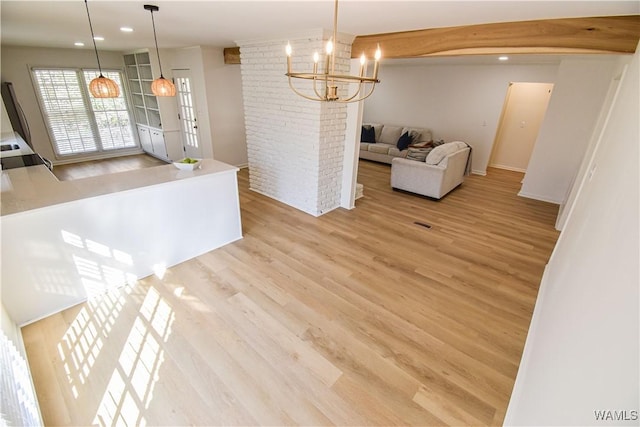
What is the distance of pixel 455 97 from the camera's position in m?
6.48

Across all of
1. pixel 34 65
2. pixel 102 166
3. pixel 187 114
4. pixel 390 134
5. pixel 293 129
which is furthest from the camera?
pixel 390 134

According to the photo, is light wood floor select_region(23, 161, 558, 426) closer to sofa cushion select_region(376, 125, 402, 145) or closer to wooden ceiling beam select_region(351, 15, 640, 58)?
wooden ceiling beam select_region(351, 15, 640, 58)

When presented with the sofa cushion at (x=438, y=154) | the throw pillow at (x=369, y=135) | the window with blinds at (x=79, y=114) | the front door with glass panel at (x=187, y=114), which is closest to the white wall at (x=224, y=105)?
the front door with glass panel at (x=187, y=114)

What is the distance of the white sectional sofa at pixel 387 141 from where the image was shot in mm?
6742

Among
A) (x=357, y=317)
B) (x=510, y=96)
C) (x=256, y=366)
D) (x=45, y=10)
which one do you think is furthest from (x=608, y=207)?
(x=510, y=96)

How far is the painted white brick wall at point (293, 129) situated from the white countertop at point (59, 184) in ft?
3.83

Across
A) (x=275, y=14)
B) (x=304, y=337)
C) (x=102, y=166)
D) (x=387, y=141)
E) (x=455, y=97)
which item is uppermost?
(x=275, y=14)

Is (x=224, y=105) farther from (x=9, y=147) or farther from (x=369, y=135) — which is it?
(x=369, y=135)

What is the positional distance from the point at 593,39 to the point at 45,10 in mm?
4751

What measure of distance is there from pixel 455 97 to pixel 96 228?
6953mm

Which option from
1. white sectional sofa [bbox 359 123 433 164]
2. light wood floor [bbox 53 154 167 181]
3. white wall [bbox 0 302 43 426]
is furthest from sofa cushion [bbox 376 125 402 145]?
white wall [bbox 0 302 43 426]

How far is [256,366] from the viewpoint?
6.31ft

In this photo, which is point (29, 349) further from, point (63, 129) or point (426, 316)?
point (63, 129)

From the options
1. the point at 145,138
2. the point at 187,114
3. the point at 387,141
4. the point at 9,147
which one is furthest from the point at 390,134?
the point at 9,147
